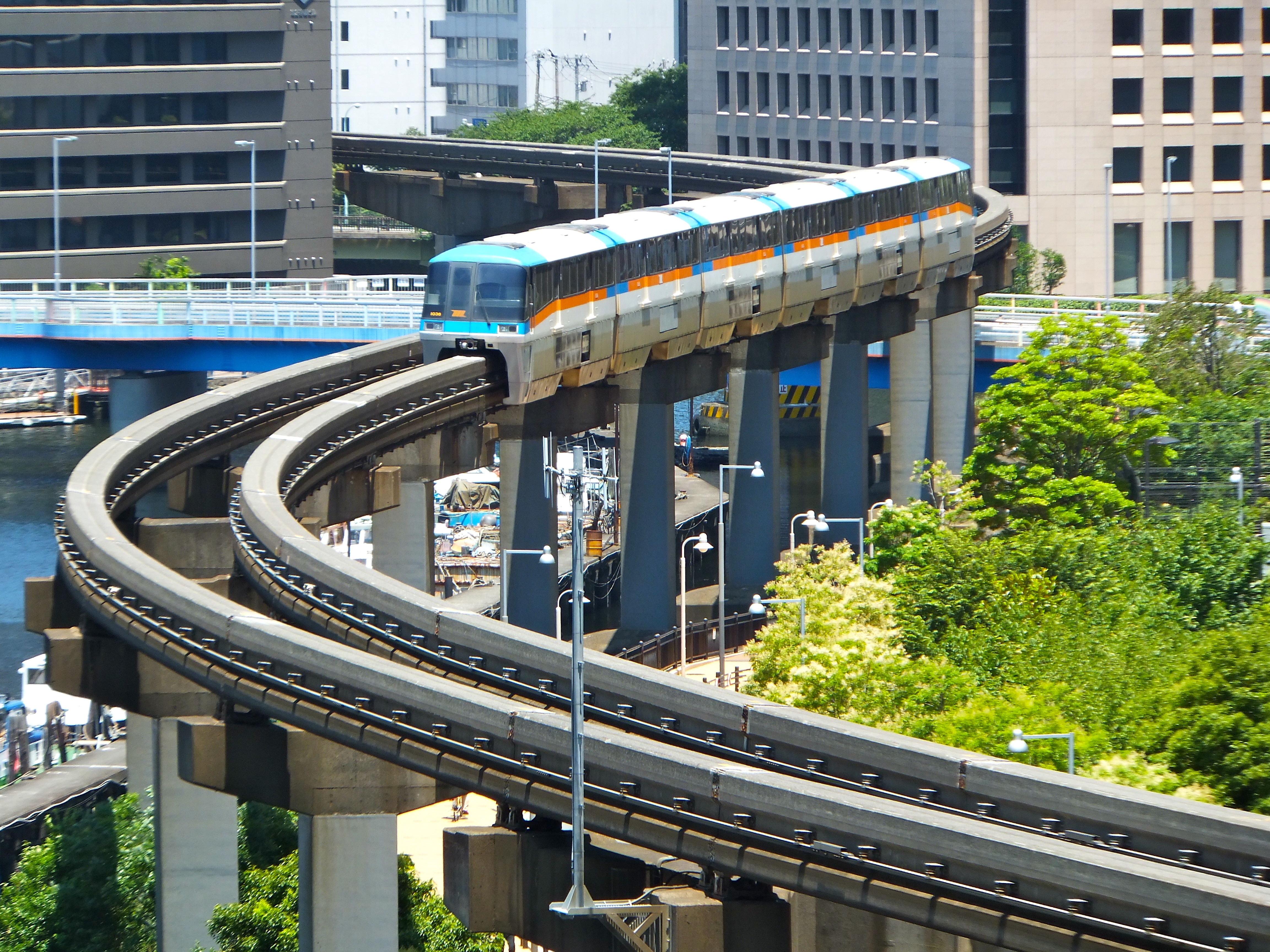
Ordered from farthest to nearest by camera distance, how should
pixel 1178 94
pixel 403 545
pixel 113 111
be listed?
1. pixel 1178 94
2. pixel 113 111
3. pixel 403 545

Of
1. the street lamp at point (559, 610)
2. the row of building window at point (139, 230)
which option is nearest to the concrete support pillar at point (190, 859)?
the street lamp at point (559, 610)

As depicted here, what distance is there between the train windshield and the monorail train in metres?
0.04

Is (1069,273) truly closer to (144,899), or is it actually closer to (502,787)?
(144,899)

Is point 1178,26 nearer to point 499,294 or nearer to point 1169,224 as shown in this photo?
point 1169,224

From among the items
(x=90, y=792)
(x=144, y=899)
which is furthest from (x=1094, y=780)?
(x=90, y=792)

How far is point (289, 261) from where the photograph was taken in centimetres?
13300

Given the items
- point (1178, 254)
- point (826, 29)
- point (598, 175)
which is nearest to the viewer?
point (1178, 254)

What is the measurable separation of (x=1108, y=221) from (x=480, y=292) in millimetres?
77064

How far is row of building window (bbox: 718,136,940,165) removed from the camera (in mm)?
140750

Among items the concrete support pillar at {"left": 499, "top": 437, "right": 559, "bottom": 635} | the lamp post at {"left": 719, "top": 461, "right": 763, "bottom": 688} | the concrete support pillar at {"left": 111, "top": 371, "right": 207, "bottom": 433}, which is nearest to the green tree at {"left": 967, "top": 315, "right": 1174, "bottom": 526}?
the lamp post at {"left": 719, "top": 461, "right": 763, "bottom": 688}

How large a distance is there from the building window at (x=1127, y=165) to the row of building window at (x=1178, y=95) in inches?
89.5

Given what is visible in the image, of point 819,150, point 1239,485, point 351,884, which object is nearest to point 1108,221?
point 819,150

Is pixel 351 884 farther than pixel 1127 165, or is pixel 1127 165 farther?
pixel 1127 165

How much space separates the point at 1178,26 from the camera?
130125 mm
